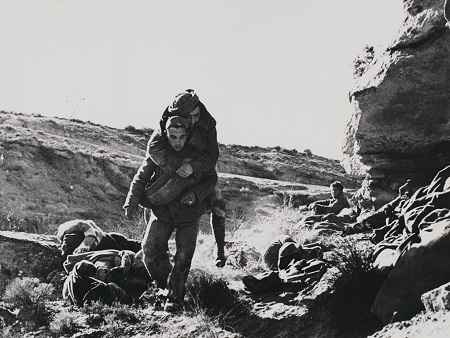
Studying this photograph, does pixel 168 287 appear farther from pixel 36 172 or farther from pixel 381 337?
pixel 36 172

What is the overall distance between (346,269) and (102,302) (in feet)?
8.62

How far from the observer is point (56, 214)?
17422 millimetres

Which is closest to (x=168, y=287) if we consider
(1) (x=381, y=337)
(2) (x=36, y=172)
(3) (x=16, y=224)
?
(1) (x=381, y=337)

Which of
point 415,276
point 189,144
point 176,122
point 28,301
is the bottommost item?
point 28,301

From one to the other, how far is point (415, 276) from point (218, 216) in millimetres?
3075

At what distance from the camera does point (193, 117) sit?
6.13 meters

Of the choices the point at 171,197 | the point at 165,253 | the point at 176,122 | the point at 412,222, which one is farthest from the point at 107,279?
the point at 412,222

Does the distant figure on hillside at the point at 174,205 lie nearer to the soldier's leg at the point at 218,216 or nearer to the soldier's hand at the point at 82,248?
the soldier's leg at the point at 218,216

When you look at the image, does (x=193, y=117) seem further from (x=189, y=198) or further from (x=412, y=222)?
(x=412, y=222)

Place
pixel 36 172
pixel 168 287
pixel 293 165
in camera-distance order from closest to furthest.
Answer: pixel 168 287 → pixel 36 172 → pixel 293 165

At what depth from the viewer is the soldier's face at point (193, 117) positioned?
20.0ft

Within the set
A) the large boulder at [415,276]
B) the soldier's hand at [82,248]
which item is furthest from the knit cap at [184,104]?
the soldier's hand at [82,248]

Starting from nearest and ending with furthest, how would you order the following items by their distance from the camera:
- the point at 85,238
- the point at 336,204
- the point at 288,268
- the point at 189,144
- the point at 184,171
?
the point at 184,171 < the point at 189,144 < the point at 288,268 < the point at 85,238 < the point at 336,204

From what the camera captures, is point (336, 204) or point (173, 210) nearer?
point (173, 210)
